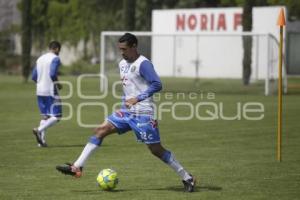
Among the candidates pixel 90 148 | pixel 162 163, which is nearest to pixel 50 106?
pixel 162 163

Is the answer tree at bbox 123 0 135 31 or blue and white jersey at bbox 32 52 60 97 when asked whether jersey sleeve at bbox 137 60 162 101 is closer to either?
blue and white jersey at bbox 32 52 60 97

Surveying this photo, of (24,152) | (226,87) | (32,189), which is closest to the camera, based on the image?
(32,189)

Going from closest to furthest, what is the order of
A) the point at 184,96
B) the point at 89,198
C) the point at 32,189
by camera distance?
the point at 89,198, the point at 32,189, the point at 184,96

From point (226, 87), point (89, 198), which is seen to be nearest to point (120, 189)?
point (89, 198)

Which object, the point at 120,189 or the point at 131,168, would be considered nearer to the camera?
the point at 120,189

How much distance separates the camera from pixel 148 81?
10.8 m

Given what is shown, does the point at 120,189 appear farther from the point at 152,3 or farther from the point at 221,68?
the point at 152,3

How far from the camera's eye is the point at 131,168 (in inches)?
528

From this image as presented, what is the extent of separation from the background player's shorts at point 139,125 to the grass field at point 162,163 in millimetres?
738

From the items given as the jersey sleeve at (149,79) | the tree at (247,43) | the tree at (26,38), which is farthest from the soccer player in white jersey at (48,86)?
the tree at (26,38)

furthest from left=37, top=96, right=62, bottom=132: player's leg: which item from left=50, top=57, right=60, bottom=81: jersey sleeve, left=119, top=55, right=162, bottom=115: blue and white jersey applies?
left=119, top=55, right=162, bottom=115: blue and white jersey

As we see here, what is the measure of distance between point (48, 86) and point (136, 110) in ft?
22.8

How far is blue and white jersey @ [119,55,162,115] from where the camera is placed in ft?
35.4

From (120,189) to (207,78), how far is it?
3067cm
